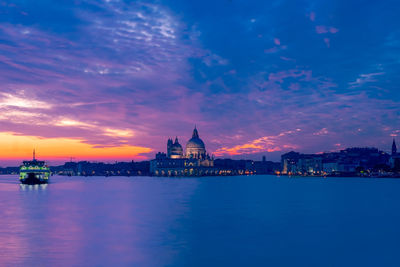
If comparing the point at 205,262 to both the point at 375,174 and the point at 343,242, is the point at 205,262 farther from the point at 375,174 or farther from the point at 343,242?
the point at 375,174

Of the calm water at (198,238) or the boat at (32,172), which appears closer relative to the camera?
the calm water at (198,238)

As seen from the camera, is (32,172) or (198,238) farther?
(32,172)

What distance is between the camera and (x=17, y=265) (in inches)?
732

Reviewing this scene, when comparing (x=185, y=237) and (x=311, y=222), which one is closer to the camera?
(x=185, y=237)

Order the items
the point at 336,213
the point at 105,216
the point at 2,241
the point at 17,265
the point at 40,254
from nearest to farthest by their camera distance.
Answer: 1. the point at 17,265
2. the point at 40,254
3. the point at 2,241
4. the point at 105,216
5. the point at 336,213

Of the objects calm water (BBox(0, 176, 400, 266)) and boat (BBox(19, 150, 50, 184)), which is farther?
boat (BBox(19, 150, 50, 184))

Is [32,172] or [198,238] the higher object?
[32,172]

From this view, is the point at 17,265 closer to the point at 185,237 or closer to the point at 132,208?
the point at 185,237

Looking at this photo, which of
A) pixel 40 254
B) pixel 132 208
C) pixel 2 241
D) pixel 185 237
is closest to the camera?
pixel 40 254

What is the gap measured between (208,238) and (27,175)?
9337 centimetres

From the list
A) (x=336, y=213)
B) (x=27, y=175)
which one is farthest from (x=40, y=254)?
(x=27, y=175)

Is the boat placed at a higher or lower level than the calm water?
higher

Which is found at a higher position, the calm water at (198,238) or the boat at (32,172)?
the boat at (32,172)

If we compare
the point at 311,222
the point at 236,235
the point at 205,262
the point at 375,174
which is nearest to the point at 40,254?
the point at 205,262
